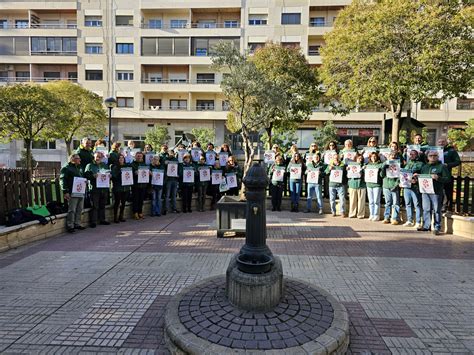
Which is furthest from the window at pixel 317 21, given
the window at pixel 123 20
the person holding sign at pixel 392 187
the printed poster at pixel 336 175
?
the person holding sign at pixel 392 187

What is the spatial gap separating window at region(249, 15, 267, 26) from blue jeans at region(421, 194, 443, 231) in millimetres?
33531

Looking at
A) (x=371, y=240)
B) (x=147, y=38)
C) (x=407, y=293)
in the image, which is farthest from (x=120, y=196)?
(x=147, y=38)

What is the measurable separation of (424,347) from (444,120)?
39.6 meters

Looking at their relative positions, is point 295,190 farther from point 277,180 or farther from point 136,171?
point 136,171

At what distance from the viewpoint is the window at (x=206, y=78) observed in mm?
37312

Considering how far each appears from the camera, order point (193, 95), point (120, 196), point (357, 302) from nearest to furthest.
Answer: point (357, 302) < point (120, 196) < point (193, 95)

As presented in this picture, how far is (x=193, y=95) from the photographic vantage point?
3822cm

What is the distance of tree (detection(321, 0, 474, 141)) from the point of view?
12.0 m

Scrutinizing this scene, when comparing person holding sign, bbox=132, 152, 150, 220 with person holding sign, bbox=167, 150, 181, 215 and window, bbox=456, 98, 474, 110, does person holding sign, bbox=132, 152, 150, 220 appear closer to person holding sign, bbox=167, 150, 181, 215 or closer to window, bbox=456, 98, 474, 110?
person holding sign, bbox=167, 150, 181, 215

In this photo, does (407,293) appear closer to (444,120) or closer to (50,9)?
(444,120)

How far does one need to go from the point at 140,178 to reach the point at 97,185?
4.14 ft

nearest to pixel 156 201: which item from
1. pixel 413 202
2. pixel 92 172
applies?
pixel 92 172

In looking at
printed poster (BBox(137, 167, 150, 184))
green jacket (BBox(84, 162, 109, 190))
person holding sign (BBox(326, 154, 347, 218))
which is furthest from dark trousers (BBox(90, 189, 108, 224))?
person holding sign (BBox(326, 154, 347, 218))

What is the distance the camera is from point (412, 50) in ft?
39.7
